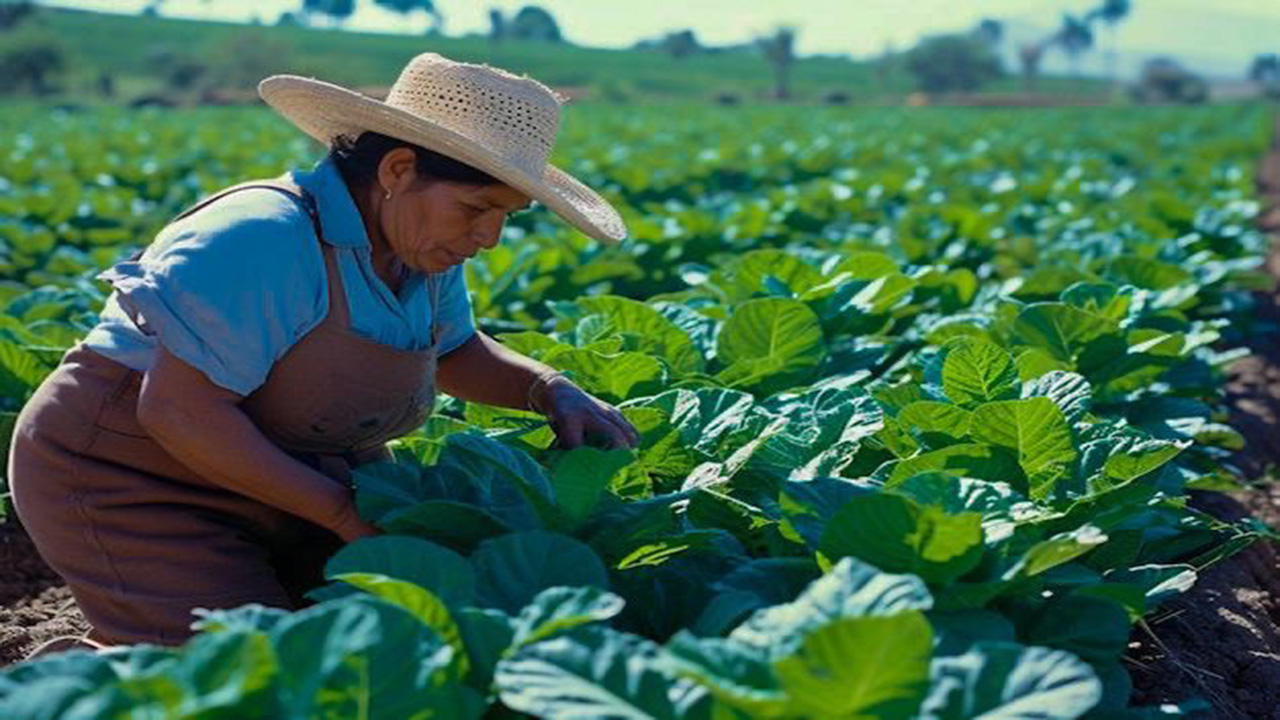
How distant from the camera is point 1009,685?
65.4 inches

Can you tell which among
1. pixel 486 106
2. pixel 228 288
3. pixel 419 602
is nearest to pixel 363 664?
pixel 419 602

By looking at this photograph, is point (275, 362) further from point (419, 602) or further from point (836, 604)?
point (836, 604)

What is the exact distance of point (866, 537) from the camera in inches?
79.0

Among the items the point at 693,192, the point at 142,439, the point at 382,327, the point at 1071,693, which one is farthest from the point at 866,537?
the point at 693,192

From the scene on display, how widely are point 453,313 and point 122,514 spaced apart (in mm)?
677

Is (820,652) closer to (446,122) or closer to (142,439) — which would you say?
(446,122)

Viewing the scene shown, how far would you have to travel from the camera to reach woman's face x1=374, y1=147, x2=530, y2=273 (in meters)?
2.40

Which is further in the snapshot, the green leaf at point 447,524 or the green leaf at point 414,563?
the green leaf at point 447,524

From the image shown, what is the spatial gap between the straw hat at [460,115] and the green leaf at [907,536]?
73cm

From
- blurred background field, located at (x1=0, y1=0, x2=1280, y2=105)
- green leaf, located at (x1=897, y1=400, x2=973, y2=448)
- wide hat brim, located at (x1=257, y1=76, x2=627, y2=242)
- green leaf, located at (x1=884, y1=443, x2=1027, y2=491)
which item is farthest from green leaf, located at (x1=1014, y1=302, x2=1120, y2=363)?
blurred background field, located at (x1=0, y1=0, x2=1280, y2=105)

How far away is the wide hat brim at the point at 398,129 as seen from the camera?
233 cm

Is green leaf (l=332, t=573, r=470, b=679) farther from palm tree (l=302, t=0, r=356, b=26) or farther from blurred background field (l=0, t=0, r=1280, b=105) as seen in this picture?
palm tree (l=302, t=0, r=356, b=26)

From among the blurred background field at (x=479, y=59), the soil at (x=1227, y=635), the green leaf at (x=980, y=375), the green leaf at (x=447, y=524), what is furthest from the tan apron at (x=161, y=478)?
the blurred background field at (x=479, y=59)

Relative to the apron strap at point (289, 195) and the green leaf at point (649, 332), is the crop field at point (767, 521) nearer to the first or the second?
the green leaf at point (649, 332)
